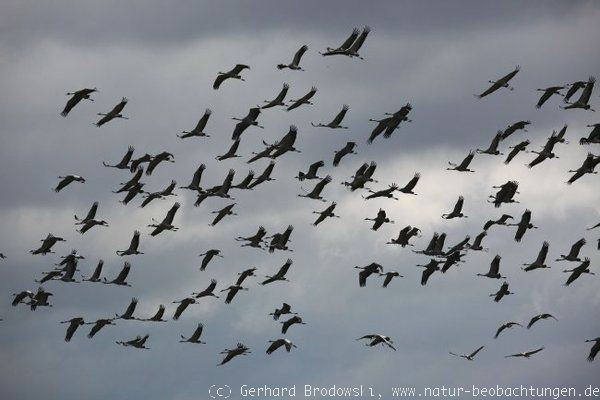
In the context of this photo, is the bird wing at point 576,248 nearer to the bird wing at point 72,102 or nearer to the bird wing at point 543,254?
the bird wing at point 543,254

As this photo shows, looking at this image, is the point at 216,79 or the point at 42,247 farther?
the point at 42,247

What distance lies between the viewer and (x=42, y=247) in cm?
11838

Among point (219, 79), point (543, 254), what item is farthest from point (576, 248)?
point (219, 79)

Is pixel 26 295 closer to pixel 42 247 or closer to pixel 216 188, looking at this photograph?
pixel 42 247

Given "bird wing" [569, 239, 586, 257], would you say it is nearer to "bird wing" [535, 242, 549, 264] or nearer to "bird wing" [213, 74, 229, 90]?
"bird wing" [535, 242, 549, 264]

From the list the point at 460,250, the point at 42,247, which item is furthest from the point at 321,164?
the point at 42,247

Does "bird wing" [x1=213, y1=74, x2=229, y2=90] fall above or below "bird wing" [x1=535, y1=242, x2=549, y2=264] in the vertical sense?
above

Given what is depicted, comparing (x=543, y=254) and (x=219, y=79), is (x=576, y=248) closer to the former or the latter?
(x=543, y=254)

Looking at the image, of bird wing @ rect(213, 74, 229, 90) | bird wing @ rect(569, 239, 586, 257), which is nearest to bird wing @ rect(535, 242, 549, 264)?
bird wing @ rect(569, 239, 586, 257)

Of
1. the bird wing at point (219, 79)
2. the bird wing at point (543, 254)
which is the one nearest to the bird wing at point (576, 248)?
the bird wing at point (543, 254)

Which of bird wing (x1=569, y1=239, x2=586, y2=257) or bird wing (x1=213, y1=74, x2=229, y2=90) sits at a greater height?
bird wing (x1=213, y1=74, x2=229, y2=90)

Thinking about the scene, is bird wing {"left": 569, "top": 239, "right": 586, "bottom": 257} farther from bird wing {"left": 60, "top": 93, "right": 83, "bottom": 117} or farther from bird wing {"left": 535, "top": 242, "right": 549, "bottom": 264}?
bird wing {"left": 60, "top": 93, "right": 83, "bottom": 117}

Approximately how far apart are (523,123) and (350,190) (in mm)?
10661

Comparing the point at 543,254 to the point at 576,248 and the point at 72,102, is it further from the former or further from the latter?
the point at 72,102
